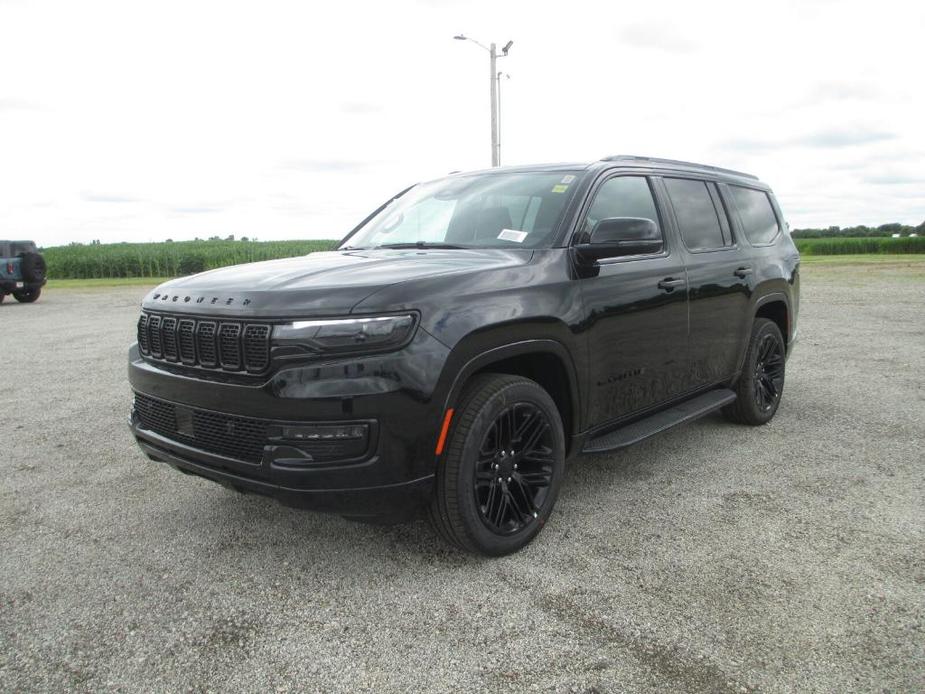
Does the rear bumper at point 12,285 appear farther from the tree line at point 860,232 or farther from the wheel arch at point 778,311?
the tree line at point 860,232

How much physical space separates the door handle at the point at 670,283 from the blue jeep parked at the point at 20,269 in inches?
781

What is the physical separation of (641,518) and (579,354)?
99 cm

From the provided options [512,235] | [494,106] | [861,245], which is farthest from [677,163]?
[861,245]

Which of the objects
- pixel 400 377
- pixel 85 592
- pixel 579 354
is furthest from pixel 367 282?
pixel 85 592

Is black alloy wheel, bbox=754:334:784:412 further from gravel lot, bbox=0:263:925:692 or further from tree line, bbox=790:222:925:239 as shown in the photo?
tree line, bbox=790:222:925:239

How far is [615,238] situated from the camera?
3.71 meters

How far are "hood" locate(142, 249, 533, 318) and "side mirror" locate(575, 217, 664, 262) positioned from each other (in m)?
0.31

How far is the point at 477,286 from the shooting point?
3.22 meters

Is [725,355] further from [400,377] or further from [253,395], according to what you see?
[253,395]

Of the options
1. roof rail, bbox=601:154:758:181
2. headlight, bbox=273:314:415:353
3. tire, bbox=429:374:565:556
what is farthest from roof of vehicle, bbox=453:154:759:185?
headlight, bbox=273:314:415:353

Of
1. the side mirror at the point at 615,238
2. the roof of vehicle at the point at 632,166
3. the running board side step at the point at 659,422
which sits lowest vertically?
the running board side step at the point at 659,422

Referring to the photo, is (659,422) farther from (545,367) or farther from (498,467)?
(498,467)

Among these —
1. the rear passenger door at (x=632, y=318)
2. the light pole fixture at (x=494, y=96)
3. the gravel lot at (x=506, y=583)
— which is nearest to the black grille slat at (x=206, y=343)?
the gravel lot at (x=506, y=583)

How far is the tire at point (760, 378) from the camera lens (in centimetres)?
550
